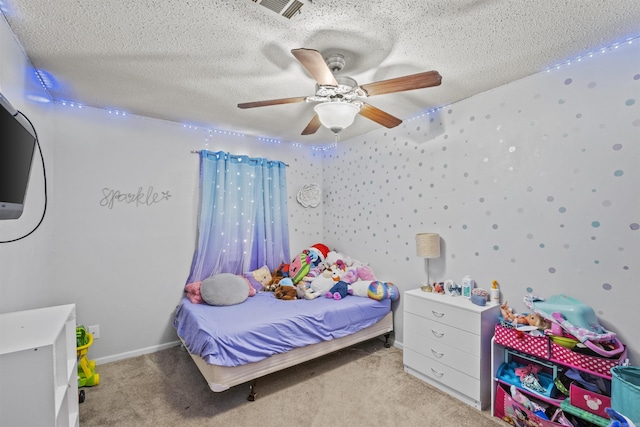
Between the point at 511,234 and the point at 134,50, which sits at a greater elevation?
the point at 134,50

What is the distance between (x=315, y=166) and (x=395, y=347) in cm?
255

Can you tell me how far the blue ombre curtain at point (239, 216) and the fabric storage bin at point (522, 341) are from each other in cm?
248

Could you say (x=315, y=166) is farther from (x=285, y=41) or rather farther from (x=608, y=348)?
(x=608, y=348)

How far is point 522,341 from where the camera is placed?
6.82 feet

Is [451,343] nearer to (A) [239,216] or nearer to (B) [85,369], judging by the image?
(A) [239,216]

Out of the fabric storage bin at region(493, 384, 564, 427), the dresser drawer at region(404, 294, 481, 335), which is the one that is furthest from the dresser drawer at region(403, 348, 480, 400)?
the dresser drawer at region(404, 294, 481, 335)

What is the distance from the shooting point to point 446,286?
274 centimetres

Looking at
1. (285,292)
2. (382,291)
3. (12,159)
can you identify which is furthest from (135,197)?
(382,291)

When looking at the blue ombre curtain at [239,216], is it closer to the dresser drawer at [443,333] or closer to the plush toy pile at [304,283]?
the plush toy pile at [304,283]

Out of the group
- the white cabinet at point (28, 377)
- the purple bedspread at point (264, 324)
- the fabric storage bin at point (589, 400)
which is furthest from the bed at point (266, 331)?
the fabric storage bin at point (589, 400)

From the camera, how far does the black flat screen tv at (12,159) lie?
1.16 m

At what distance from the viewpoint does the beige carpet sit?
212cm

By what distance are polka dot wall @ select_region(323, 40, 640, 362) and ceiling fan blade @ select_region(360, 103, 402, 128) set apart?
54cm

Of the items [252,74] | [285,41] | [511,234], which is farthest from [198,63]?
[511,234]
